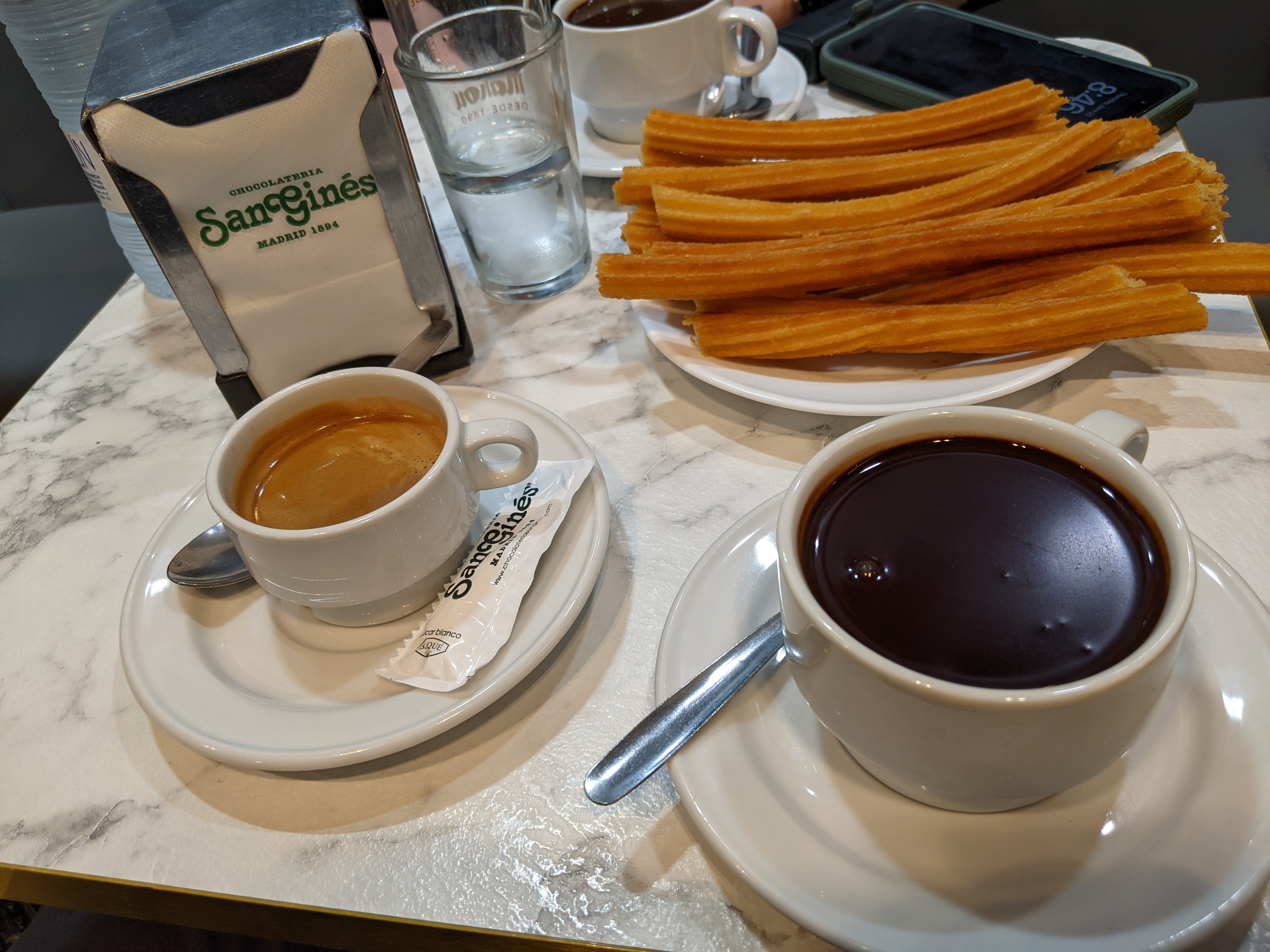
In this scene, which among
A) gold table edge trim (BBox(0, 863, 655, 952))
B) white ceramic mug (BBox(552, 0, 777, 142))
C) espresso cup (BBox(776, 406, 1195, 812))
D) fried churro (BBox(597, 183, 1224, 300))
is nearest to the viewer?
espresso cup (BBox(776, 406, 1195, 812))

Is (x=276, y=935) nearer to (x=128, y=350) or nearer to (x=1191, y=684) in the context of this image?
(x=1191, y=684)

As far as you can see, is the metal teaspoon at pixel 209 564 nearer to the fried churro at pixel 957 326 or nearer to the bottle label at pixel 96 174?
the fried churro at pixel 957 326

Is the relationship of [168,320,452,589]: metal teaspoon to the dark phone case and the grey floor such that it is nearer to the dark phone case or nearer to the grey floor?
the dark phone case

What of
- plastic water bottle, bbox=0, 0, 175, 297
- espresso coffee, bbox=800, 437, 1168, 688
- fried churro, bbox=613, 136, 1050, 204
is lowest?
fried churro, bbox=613, 136, 1050, 204

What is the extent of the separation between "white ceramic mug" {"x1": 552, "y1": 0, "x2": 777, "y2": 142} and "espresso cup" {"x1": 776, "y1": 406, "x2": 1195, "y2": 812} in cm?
64

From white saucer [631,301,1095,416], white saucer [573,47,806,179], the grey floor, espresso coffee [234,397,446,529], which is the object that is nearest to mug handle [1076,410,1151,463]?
white saucer [631,301,1095,416]

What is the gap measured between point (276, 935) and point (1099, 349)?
2.29ft

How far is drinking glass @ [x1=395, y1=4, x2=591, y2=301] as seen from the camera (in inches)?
28.7

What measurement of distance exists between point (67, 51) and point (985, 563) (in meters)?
0.90

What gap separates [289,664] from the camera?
0.50m

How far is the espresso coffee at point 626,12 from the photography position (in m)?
0.92

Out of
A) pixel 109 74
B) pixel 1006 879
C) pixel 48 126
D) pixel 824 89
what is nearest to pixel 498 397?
pixel 109 74

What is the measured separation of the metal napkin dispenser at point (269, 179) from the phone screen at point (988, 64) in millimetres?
597

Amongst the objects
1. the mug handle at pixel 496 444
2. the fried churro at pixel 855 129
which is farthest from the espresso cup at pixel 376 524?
the fried churro at pixel 855 129
